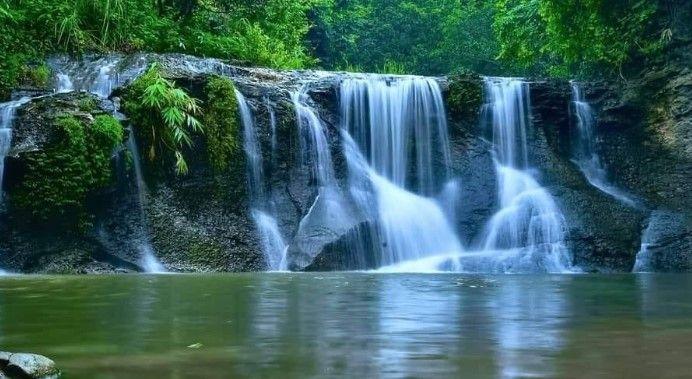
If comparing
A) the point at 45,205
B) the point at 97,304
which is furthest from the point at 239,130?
the point at 97,304

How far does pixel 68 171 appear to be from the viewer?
11.9 meters

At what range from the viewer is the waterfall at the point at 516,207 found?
12.9 m

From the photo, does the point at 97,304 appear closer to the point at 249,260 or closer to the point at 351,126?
the point at 249,260

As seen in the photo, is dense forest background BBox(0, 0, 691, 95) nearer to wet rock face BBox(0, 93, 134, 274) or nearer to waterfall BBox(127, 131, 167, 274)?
wet rock face BBox(0, 93, 134, 274)

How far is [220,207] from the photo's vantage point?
13.2m

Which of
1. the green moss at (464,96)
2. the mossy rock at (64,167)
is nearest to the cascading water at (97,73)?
the mossy rock at (64,167)

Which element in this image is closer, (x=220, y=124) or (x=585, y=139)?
(x=220, y=124)

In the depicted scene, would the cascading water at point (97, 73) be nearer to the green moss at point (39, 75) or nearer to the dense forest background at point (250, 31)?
the green moss at point (39, 75)

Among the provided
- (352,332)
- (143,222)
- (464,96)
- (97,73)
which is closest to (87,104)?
(143,222)

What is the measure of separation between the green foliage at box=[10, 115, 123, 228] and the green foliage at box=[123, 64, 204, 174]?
76cm

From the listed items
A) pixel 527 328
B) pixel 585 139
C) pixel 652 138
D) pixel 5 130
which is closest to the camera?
pixel 527 328

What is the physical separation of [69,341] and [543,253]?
10.3m

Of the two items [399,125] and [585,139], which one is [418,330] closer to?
[399,125]

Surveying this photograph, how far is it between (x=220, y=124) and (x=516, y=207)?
5.35 metres
